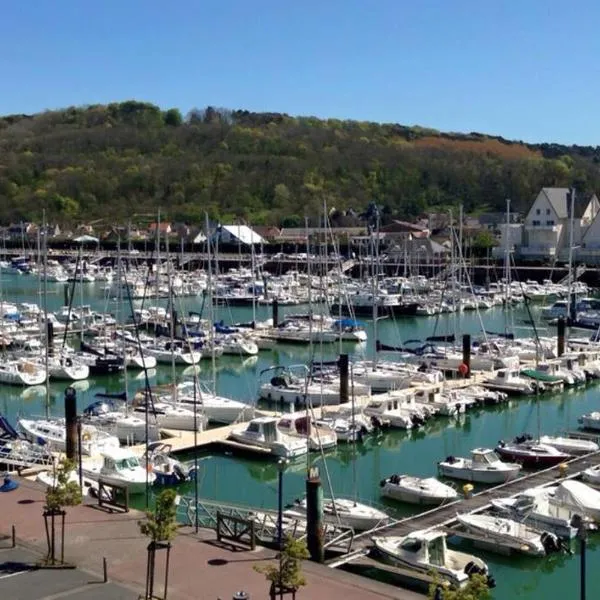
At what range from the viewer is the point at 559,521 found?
21781 mm

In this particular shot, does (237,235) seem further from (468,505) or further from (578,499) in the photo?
(578,499)

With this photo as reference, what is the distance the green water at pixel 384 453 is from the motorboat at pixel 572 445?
101 centimetres

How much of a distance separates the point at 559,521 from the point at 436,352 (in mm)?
23311

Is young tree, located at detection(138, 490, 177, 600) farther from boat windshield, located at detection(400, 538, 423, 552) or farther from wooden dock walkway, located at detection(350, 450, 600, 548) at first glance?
boat windshield, located at detection(400, 538, 423, 552)

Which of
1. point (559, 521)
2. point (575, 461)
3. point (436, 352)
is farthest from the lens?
point (436, 352)

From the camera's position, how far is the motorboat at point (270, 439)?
2919 cm

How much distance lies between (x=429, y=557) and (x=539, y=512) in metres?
4.22

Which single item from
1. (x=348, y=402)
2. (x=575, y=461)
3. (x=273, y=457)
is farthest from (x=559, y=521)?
(x=348, y=402)

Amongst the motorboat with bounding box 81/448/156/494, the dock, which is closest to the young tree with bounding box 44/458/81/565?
the dock

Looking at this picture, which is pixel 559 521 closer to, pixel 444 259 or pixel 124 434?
pixel 124 434

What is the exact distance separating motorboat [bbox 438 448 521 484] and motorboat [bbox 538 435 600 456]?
2184 millimetres

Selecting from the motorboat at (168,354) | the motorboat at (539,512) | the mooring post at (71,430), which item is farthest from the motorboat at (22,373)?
the motorboat at (539,512)

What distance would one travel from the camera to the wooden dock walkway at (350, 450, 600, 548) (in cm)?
2108

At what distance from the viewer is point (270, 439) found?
29562 mm
